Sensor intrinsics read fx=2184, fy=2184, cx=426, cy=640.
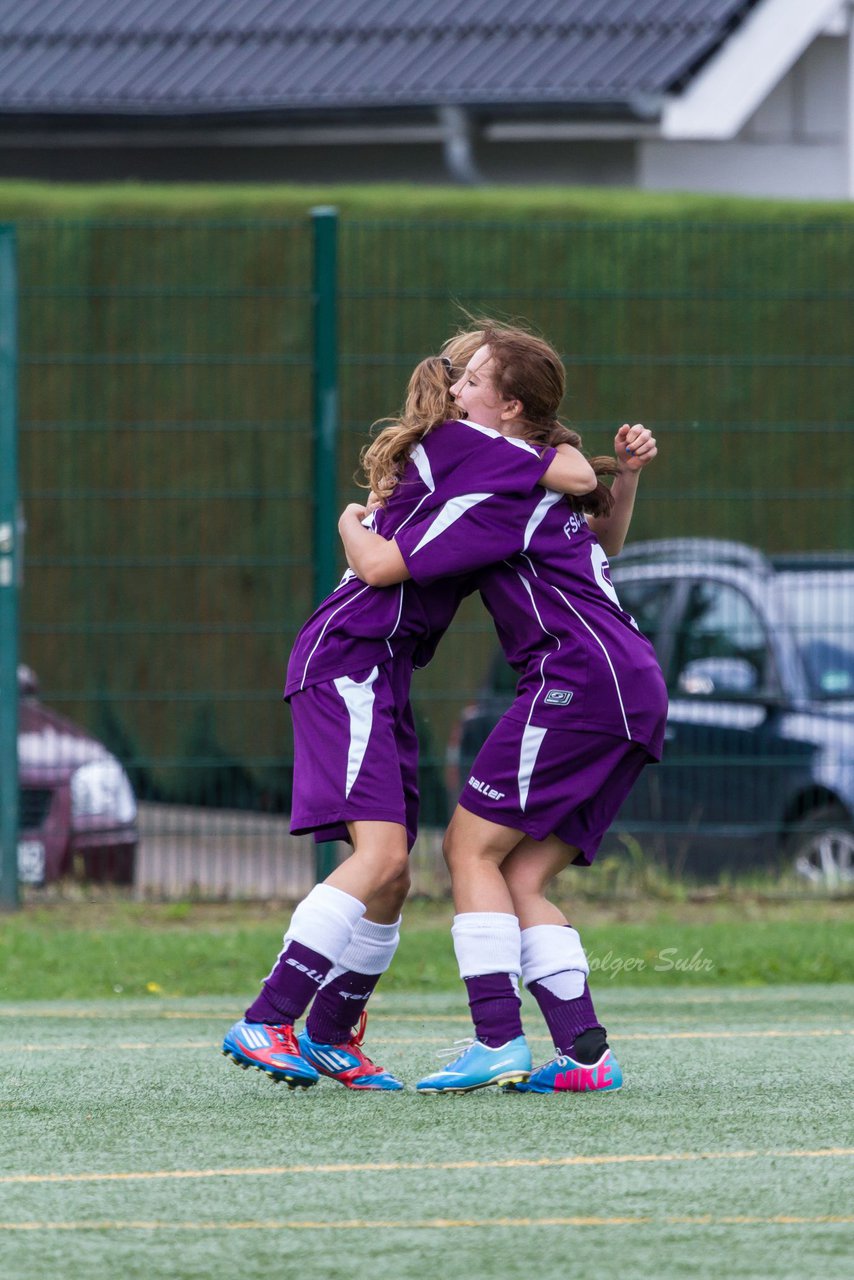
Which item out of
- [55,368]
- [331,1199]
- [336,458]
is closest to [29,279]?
[55,368]

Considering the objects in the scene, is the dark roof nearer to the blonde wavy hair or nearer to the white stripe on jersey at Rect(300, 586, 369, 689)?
the blonde wavy hair

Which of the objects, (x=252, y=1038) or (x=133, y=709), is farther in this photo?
(x=133, y=709)

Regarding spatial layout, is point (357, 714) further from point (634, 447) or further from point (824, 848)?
point (824, 848)

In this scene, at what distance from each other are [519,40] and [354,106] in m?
1.21

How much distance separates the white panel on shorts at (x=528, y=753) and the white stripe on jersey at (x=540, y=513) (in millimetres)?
355

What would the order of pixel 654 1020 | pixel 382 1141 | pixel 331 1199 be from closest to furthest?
1. pixel 331 1199
2. pixel 382 1141
3. pixel 654 1020

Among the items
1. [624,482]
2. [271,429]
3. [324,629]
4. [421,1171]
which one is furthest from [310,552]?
[421,1171]

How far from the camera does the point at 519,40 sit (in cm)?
1376

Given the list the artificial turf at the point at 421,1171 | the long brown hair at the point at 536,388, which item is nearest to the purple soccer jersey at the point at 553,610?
the long brown hair at the point at 536,388

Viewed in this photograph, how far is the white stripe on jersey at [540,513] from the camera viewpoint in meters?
4.25

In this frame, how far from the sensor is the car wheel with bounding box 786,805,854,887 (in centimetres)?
805

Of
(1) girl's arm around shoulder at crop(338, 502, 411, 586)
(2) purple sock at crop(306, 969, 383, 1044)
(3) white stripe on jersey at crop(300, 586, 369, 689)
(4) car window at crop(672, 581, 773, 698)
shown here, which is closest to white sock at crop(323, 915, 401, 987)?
(2) purple sock at crop(306, 969, 383, 1044)

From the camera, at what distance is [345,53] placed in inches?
550

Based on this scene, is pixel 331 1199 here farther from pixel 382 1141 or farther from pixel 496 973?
pixel 496 973
